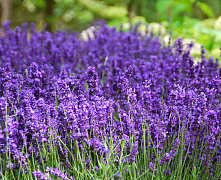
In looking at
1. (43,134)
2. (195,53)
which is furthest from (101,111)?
(195,53)

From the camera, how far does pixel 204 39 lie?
589 centimetres


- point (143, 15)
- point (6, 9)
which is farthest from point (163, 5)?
point (143, 15)

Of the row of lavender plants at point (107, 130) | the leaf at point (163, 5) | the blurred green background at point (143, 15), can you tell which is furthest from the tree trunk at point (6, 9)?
the row of lavender plants at point (107, 130)

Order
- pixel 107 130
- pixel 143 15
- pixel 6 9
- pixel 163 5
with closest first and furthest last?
pixel 107 130, pixel 163 5, pixel 6 9, pixel 143 15

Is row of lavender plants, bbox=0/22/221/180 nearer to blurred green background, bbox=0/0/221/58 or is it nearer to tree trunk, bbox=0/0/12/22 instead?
→ blurred green background, bbox=0/0/221/58

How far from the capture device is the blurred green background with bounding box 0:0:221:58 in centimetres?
568

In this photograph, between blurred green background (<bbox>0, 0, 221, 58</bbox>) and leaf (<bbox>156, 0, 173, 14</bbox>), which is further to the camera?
leaf (<bbox>156, 0, 173, 14</bbox>)

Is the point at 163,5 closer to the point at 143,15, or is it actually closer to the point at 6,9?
the point at 6,9

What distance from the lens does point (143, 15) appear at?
10.7 m

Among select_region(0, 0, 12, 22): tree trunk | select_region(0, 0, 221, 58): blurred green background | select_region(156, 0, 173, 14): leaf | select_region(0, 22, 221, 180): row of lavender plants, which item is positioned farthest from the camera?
select_region(0, 0, 12, 22): tree trunk

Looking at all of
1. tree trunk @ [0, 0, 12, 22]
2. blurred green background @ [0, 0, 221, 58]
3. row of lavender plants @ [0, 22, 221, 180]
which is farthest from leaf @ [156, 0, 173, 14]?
tree trunk @ [0, 0, 12, 22]

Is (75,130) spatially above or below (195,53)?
below

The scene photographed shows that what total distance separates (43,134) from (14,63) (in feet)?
5.35

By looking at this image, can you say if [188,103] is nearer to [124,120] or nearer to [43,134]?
[124,120]
